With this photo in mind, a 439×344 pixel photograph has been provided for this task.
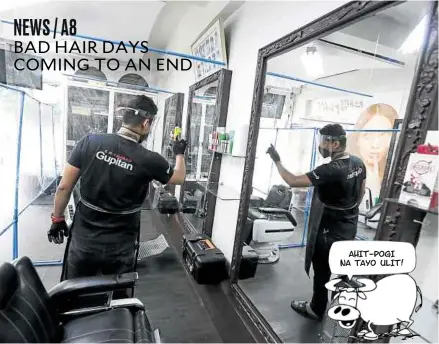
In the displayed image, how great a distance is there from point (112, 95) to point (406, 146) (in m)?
3.98

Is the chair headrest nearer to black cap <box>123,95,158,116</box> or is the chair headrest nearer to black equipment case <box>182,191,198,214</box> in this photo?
black cap <box>123,95,158,116</box>

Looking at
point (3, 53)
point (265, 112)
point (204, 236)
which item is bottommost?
point (204, 236)

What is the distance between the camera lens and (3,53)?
6.39 ft

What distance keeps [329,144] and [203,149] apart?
167cm

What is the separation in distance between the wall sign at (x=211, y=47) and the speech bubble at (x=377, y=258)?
6.28ft

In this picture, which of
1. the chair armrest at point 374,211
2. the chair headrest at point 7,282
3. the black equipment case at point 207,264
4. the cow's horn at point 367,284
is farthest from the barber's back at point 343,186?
the chair headrest at point 7,282

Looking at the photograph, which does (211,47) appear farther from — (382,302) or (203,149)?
(382,302)

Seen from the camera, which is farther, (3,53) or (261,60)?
(3,53)

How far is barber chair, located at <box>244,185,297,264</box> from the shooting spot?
188 centimetres

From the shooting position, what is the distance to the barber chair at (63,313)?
0.89 metres

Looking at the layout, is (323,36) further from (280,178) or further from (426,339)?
(426,339)

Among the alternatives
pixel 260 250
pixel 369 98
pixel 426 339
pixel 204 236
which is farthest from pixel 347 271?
pixel 204 236

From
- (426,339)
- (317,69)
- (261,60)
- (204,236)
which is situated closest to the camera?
(426,339)

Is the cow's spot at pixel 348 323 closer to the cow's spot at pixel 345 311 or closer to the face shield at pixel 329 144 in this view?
the cow's spot at pixel 345 311
